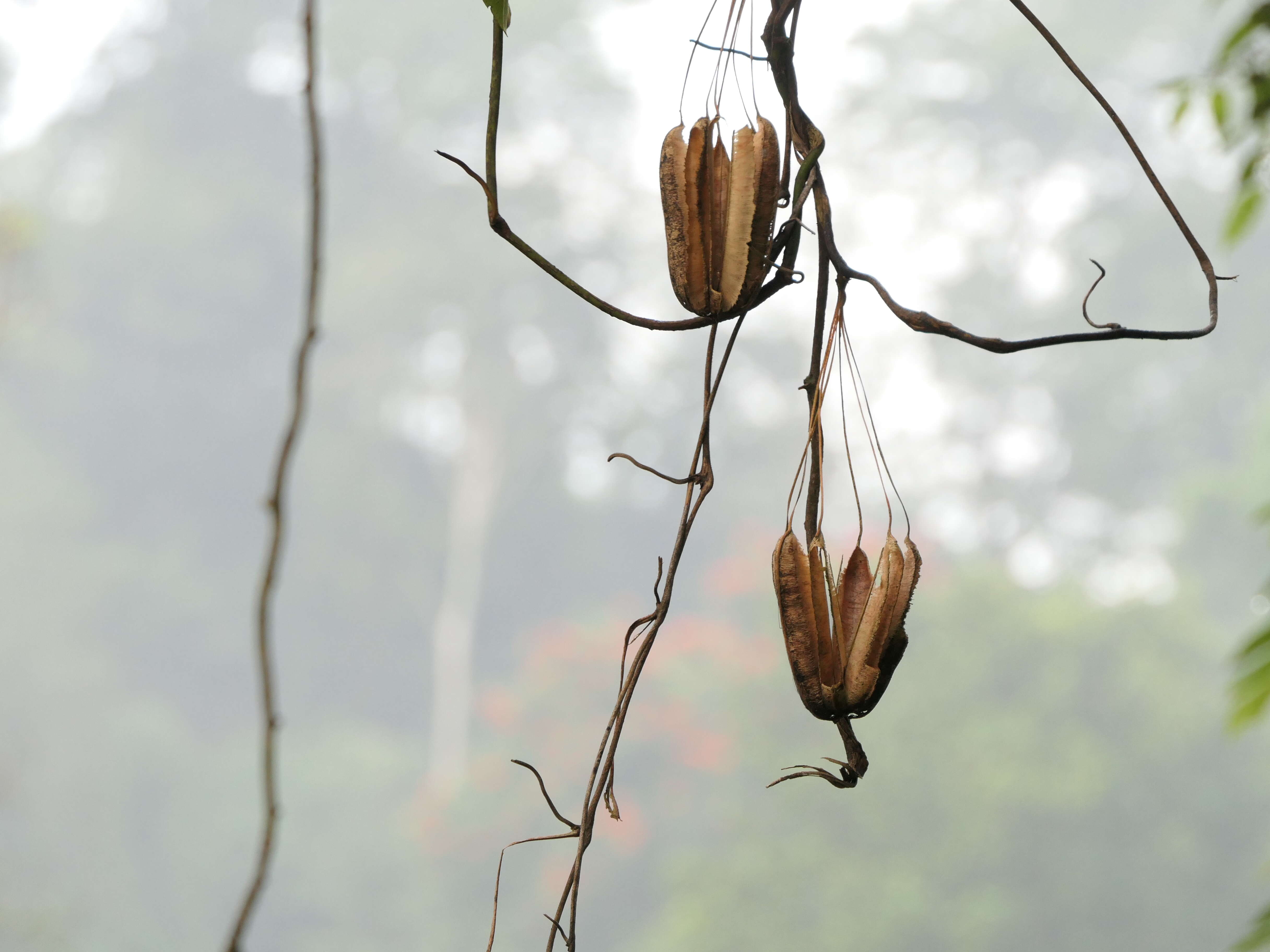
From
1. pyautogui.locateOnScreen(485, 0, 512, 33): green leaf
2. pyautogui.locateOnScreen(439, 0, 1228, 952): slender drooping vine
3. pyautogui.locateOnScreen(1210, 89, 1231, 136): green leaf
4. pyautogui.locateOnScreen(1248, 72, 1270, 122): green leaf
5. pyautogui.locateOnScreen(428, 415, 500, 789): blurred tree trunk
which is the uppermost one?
pyautogui.locateOnScreen(428, 415, 500, 789): blurred tree trunk

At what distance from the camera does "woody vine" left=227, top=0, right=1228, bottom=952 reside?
0.63 feet

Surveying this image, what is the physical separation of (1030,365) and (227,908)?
5.51m

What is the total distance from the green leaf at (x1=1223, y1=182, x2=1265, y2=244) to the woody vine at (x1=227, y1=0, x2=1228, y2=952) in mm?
261

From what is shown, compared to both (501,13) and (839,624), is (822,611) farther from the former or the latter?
(501,13)

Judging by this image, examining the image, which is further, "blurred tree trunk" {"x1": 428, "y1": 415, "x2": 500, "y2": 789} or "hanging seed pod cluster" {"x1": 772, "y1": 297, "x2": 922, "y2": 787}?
"blurred tree trunk" {"x1": 428, "y1": 415, "x2": 500, "y2": 789}

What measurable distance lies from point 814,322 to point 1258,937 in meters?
0.23

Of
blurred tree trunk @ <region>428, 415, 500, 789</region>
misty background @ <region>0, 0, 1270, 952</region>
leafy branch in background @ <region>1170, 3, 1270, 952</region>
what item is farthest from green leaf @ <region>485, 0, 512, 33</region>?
blurred tree trunk @ <region>428, 415, 500, 789</region>

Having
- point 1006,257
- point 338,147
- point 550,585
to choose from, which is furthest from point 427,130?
point 1006,257

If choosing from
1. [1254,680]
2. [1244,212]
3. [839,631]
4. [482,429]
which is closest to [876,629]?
[839,631]

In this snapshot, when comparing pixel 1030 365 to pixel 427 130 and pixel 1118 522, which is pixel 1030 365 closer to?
pixel 1118 522

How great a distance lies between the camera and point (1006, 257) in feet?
26.6

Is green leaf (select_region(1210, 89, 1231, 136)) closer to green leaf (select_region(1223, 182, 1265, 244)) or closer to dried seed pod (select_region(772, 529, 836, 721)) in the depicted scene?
green leaf (select_region(1223, 182, 1265, 244))

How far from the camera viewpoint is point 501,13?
0.63 feet

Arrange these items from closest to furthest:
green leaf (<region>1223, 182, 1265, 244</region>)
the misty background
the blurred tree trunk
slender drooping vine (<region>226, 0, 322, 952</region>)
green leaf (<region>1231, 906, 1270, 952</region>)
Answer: slender drooping vine (<region>226, 0, 322, 952</region>), green leaf (<region>1231, 906, 1270, 952</region>), green leaf (<region>1223, 182, 1265, 244</region>), the misty background, the blurred tree trunk
